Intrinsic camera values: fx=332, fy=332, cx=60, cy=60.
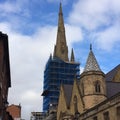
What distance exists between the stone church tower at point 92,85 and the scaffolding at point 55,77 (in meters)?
48.3

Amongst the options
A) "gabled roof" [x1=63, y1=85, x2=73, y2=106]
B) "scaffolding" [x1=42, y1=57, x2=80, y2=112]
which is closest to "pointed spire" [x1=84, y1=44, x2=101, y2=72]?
"gabled roof" [x1=63, y1=85, x2=73, y2=106]

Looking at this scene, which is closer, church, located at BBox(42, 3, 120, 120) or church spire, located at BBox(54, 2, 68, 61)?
church, located at BBox(42, 3, 120, 120)

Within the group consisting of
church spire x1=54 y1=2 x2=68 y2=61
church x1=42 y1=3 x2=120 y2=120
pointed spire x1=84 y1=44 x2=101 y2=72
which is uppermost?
church spire x1=54 y1=2 x2=68 y2=61

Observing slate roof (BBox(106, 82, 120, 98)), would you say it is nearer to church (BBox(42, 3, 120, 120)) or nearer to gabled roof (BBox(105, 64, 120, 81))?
church (BBox(42, 3, 120, 120))

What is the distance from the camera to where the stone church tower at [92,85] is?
50.4 metres

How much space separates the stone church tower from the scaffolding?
48313 millimetres

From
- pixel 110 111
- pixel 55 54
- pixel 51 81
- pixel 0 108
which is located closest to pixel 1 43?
pixel 0 108

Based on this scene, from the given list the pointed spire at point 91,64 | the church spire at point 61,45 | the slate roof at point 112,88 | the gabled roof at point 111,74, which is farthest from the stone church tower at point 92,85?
the church spire at point 61,45

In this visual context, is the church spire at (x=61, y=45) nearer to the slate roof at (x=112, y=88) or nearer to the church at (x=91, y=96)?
the church at (x=91, y=96)

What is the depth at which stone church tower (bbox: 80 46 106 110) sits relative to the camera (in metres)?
50.4

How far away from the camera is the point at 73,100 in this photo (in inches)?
2157

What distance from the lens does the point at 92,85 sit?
167ft

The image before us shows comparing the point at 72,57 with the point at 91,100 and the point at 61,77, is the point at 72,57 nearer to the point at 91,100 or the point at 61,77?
the point at 61,77

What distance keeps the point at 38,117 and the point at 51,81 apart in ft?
38.9
